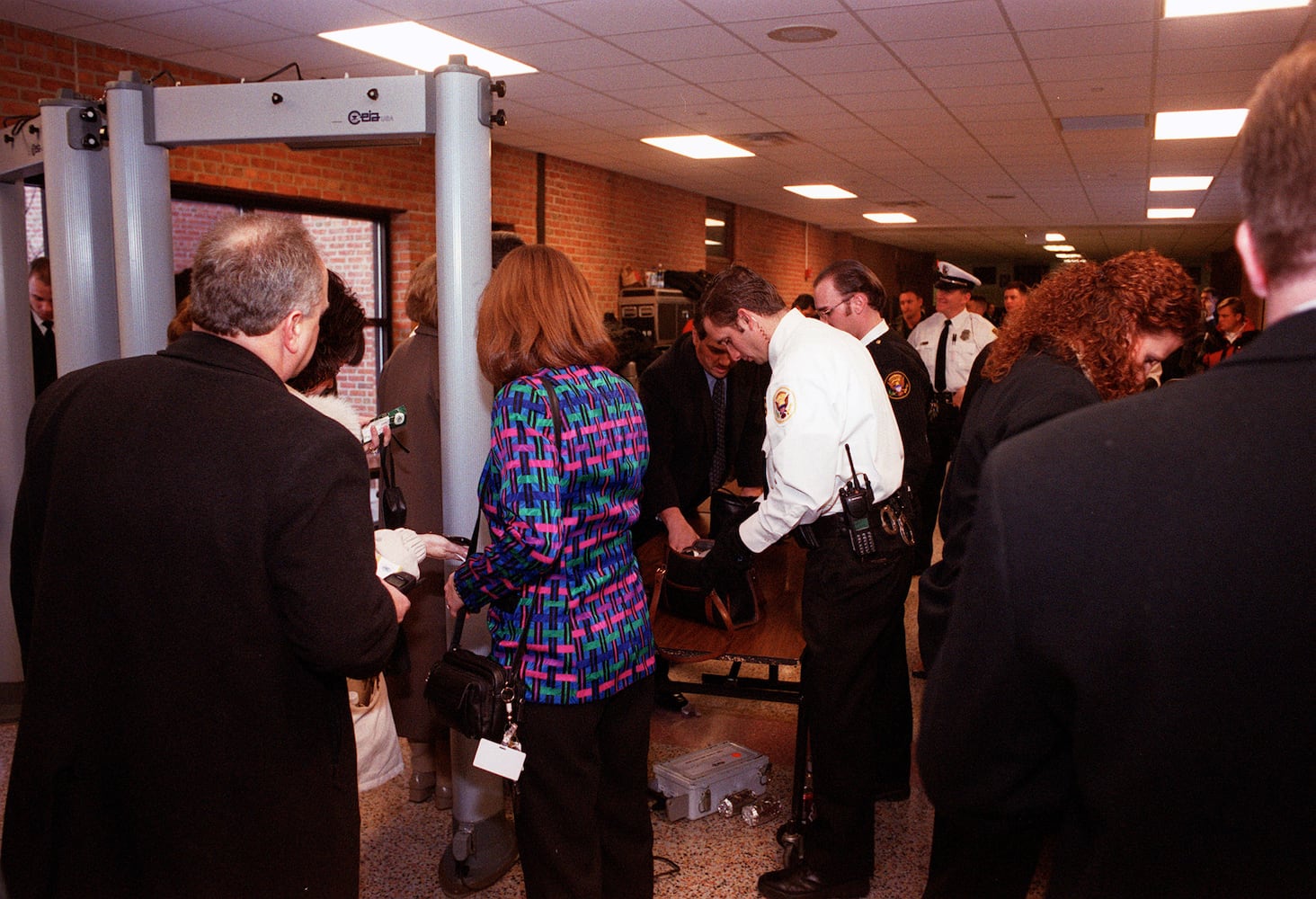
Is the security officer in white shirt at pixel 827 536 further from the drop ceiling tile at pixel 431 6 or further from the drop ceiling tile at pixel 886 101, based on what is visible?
the drop ceiling tile at pixel 886 101

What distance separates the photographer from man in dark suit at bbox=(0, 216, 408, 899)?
1.30 m

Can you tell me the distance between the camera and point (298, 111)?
229cm

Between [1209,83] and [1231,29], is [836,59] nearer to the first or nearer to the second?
[1231,29]

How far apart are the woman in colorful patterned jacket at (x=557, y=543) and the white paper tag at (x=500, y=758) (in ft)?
0.17

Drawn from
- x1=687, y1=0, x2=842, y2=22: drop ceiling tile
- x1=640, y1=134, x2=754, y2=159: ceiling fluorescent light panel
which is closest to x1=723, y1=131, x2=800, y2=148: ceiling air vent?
x1=640, y1=134, x2=754, y2=159: ceiling fluorescent light panel

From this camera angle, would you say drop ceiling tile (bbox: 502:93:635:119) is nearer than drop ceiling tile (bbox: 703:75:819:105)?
No

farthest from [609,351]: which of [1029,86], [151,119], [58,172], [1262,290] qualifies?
[1029,86]

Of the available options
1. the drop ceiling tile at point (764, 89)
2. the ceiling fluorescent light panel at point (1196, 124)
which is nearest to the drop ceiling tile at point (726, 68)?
the drop ceiling tile at point (764, 89)

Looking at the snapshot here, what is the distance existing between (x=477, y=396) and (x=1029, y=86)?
4.75 meters

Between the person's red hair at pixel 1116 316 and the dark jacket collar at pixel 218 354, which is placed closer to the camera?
the dark jacket collar at pixel 218 354

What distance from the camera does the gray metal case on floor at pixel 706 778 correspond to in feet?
9.56

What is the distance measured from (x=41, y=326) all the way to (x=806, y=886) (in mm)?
4306

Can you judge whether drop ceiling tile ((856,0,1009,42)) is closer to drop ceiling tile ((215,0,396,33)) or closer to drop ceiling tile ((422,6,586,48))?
drop ceiling tile ((422,6,586,48))

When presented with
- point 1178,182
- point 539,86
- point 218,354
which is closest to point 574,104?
point 539,86
